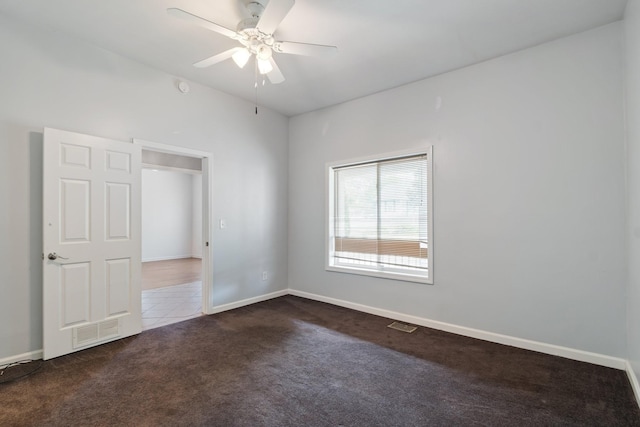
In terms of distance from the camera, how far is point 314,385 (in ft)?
7.61

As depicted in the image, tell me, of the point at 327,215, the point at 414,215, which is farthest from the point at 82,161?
the point at 414,215

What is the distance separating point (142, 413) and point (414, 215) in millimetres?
3205

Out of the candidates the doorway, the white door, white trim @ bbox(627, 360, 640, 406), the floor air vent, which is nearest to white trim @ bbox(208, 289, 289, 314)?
the doorway

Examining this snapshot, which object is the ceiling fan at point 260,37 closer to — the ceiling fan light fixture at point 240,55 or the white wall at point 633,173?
the ceiling fan light fixture at point 240,55

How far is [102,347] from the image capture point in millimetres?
2967

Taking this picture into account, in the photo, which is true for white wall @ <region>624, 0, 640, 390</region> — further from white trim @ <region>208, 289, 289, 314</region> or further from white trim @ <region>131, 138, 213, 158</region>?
white trim @ <region>131, 138, 213, 158</region>

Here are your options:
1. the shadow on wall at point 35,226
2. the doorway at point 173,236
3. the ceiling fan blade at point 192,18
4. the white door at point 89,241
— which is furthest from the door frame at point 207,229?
the ceiling fan blade at point 192,18

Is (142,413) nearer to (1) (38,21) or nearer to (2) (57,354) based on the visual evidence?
(2) (57,354)

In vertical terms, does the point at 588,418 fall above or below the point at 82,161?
below

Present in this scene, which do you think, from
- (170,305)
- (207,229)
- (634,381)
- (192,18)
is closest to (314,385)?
(634,381)

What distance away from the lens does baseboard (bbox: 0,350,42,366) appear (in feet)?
8.39

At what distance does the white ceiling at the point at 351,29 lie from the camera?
2434mm

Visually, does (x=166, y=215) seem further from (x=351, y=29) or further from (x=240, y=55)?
(x=351, y=29)

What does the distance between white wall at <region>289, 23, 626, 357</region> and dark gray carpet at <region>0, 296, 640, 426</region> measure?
1.26 feet
